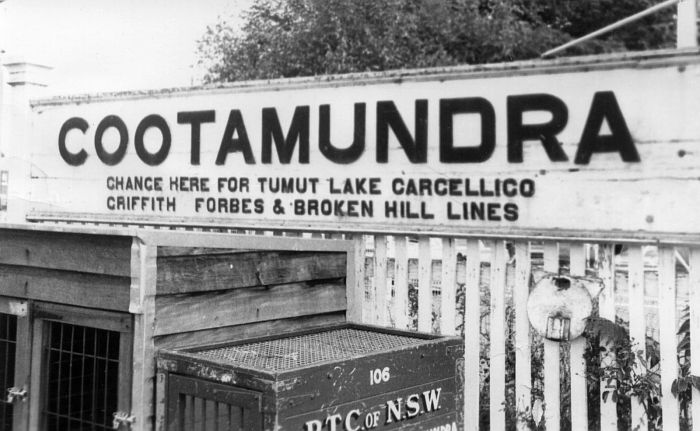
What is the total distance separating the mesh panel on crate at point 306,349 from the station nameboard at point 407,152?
2.76ft

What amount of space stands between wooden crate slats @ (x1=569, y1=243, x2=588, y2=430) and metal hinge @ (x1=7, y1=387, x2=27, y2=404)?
2738 millimetres

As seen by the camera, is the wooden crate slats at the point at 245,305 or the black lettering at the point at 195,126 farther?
the black lettering at the point at 195,126

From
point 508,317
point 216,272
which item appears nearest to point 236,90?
point 216,272

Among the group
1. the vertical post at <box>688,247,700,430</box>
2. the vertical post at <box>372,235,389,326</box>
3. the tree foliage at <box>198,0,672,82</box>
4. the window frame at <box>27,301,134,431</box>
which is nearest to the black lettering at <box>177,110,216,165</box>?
the vertical post at <box>372,235,389,326</box>

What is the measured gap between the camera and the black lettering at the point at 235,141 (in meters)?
4.68

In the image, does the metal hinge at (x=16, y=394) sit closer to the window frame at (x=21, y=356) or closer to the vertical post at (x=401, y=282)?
the window frame at (x=21, y=356)

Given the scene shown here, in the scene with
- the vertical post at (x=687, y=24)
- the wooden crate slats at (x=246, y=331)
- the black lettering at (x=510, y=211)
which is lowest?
the wooden crate slats at (x=246, y=331)

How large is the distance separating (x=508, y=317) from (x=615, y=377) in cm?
135

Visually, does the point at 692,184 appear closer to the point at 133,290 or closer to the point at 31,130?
the point at 133,290

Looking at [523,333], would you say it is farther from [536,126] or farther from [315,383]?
[315,383]

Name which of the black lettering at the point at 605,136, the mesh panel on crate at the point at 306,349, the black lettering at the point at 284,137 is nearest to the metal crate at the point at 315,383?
the mesh panel on crate at the point at 306,349

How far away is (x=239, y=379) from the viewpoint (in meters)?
2.59

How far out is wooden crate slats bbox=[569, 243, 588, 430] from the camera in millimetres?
3721

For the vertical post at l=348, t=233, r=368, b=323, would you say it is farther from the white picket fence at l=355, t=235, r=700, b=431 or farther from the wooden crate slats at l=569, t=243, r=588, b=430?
the wooden crate slats at l=569, t=243, r=588, b=430
